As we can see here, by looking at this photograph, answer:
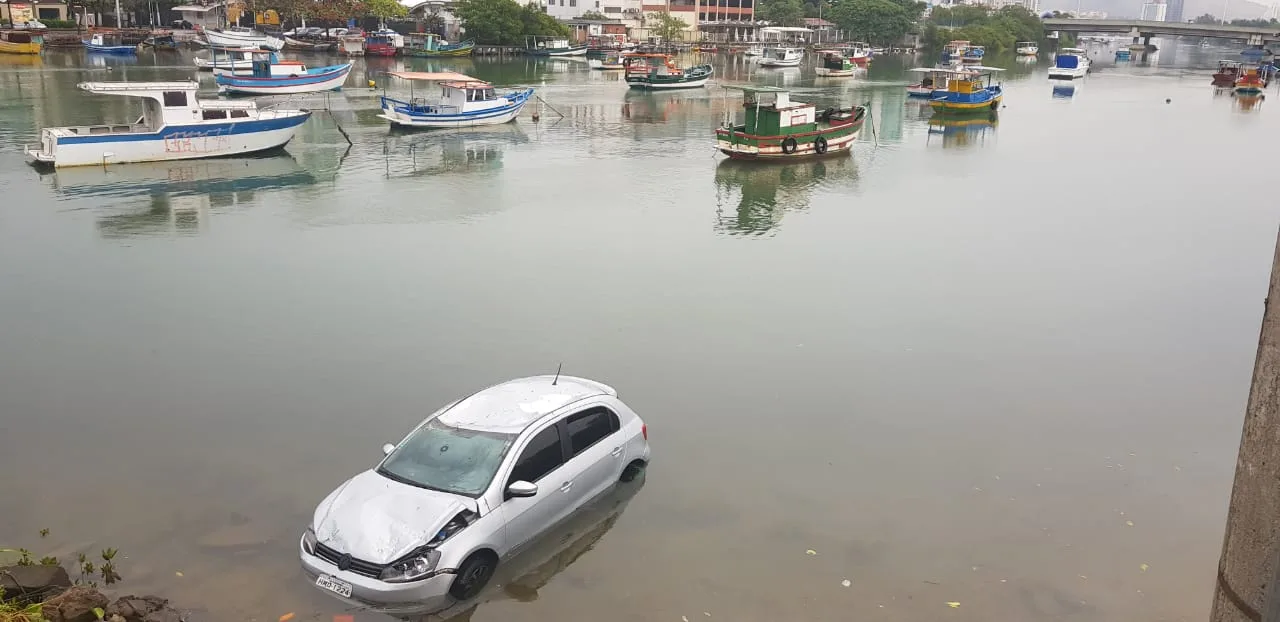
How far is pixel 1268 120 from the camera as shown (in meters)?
49.8

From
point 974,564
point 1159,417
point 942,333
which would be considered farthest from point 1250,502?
point 942,333

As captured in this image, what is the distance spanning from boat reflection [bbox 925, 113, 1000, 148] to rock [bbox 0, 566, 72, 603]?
34770 millimetres

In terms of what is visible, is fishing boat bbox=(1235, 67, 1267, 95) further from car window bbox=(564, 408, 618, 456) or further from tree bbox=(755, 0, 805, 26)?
tree bbox=(755, 0, 805, 26)

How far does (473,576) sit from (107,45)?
83.5 metres

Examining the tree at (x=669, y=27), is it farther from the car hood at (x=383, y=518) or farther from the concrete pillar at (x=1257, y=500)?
the concrete pillar at (x=1257, y=500)

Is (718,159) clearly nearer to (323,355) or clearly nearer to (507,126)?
(507,126)

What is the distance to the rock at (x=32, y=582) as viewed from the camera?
6.67 meters

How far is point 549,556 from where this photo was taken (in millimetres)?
8195

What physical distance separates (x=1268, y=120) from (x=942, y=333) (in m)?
46.5

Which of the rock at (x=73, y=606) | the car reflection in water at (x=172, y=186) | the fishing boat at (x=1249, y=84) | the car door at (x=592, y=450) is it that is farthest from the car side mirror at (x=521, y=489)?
the fishing boat at (x=1249, y=84)

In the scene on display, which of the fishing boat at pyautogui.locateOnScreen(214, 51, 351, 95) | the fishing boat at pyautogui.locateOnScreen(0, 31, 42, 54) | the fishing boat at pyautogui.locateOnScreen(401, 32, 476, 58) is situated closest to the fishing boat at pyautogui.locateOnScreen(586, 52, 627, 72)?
the fishing boat at pyautogui.locateOnScreen(401, 32, 476, 58)

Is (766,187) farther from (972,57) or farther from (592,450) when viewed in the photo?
(972,57)

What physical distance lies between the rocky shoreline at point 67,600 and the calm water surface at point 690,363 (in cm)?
49

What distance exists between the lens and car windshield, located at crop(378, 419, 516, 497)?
7695mm
